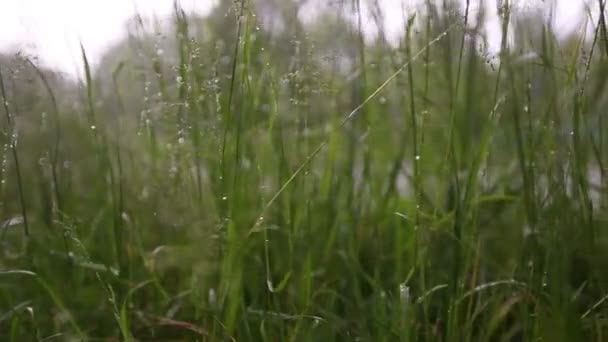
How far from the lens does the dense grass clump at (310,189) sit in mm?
826

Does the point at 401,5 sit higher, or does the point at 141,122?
the point at 401,5

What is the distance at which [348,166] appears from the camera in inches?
47.4

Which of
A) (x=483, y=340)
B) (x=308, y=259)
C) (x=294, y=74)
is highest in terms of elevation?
(x=294, y=74)

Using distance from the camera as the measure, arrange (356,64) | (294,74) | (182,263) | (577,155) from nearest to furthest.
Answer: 1. (577,155)
2. (294,74)
3. (182,263)
4. (356,64)

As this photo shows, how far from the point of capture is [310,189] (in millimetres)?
1043

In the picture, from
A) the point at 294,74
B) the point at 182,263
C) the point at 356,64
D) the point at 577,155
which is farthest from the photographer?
the point at 356,64

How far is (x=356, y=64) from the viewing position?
1.13 meters

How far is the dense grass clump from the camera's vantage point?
32.5 inches

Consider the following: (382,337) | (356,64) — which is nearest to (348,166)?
(356,64)

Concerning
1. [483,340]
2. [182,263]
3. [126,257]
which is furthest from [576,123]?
[126,257]

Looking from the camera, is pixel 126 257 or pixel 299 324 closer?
pixel 299 324

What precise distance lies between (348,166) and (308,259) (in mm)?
340

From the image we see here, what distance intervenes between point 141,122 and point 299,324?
1.45ft

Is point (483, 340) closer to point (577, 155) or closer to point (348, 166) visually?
point (577, 155)
